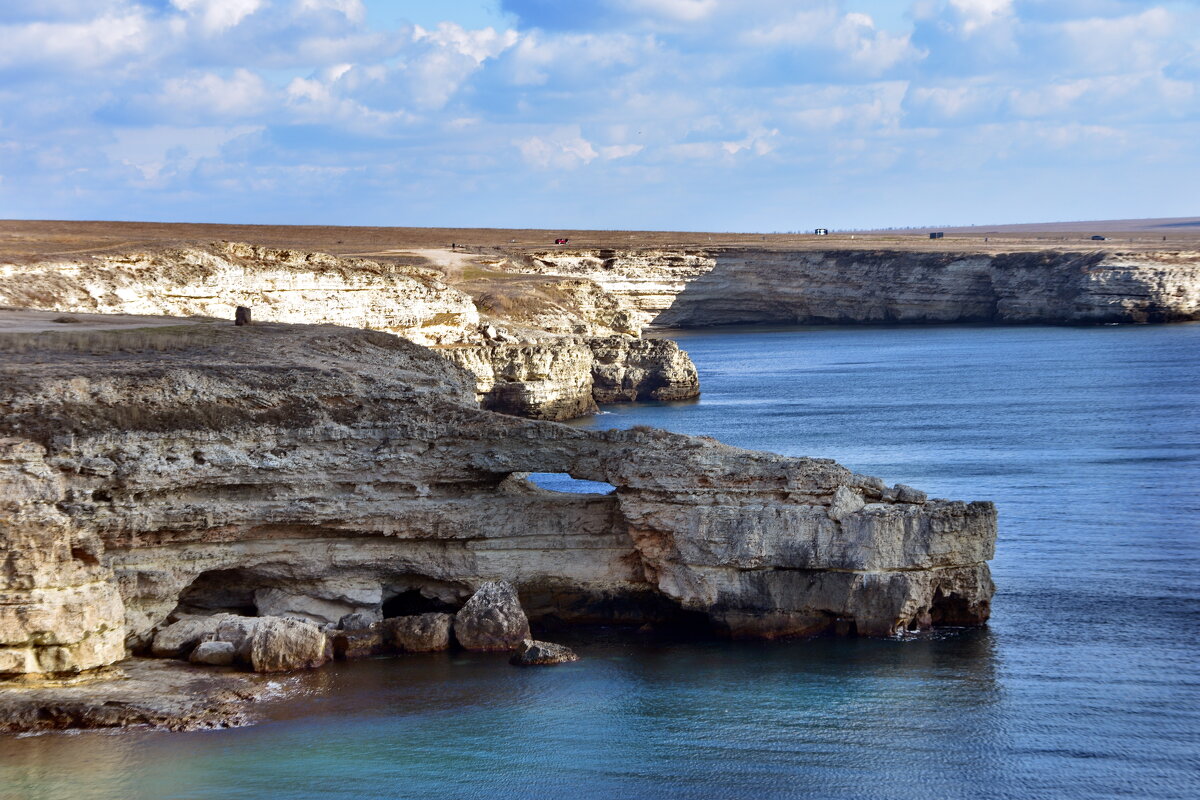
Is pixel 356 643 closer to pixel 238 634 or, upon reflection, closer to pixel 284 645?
pixel 284 645

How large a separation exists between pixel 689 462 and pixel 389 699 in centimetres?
749

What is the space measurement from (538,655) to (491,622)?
4.31 feet

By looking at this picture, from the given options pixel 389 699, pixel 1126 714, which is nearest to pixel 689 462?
pixel 389 699

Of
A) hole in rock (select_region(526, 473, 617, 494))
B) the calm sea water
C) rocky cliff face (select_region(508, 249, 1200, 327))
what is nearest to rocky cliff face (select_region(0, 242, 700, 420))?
hole in rock (select_region(526, 473, 617, 494))

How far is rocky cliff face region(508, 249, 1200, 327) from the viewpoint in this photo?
11644cm

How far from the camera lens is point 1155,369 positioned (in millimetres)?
79062

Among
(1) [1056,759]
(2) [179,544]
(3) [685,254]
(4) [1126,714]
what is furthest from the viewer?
(3) [685,254]

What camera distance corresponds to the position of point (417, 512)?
2673 cm

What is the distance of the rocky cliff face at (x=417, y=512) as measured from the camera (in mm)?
24922

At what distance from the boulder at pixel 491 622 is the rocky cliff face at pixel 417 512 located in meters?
0.87

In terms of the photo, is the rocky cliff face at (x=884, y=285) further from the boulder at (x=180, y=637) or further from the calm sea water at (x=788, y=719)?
the boulder at (x=180, y=637)

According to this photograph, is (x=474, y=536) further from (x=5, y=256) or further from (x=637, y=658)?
(x=5, y=256)

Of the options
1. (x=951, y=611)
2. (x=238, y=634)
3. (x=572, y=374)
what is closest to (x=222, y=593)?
(x=238, y=634)

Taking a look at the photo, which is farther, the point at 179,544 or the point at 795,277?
the point at 795,277
